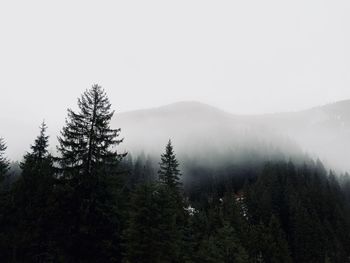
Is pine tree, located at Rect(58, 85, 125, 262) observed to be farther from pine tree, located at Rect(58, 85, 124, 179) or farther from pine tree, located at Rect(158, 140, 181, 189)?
pine tree, located at Rect(158, 140, 181, 189)

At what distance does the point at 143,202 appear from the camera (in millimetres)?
23234

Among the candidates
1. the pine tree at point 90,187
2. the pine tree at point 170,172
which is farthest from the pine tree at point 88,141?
the pine tree at point 170,172

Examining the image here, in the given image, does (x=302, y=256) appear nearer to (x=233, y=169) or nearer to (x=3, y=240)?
(x=3, y=240)

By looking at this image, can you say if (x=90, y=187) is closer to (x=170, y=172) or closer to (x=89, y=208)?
(x=89, y=208)

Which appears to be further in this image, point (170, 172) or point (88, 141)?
point (170, 172)

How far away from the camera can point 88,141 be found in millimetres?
25484

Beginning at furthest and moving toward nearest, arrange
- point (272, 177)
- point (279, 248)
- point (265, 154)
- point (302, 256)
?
point (265, 154)
point (272, 177)
point (302, 256)
point (279, 248)

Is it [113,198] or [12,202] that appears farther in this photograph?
[12,202]

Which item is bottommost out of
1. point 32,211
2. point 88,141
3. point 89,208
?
point 32,211

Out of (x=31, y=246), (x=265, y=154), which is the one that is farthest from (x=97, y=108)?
(x=265, y=154)

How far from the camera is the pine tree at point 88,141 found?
81.0 ft

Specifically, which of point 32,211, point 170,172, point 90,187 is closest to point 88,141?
point 90,187

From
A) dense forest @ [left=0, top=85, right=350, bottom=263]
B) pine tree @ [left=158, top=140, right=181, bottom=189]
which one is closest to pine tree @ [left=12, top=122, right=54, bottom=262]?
dense forest @ [left=0, top=85, right=350, bottom=263]

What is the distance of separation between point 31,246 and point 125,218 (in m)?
8.83
